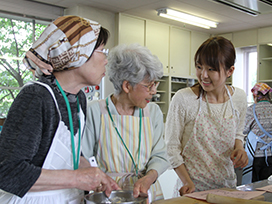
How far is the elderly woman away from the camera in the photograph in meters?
1.33

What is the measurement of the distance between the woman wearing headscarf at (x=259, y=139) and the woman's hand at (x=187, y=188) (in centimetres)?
163

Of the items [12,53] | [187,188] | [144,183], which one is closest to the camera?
[144,183]

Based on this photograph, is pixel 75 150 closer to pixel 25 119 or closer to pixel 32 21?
pixel 25 119

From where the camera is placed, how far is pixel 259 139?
310 centimetres

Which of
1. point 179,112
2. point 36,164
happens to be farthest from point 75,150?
point 179,112

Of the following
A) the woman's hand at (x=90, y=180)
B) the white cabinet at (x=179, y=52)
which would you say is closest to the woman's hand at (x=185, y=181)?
the woman's hand at (x=90, y=180)

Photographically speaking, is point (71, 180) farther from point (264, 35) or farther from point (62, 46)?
point (264, 35)

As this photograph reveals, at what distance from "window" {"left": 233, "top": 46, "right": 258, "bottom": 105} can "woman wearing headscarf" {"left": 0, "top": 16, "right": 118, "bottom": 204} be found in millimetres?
6026

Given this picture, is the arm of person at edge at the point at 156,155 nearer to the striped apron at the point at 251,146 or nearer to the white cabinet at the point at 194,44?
the striped apron at the point at 251,146

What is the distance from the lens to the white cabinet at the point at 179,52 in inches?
231

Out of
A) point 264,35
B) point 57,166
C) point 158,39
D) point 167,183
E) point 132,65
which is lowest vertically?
point 167,183

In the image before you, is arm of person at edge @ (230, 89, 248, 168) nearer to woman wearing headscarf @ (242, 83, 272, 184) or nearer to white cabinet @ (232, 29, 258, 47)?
woman wearing headscarf @ (242, 83, 272, 184)

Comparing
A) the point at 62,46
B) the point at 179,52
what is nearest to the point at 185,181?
the point at 62,46

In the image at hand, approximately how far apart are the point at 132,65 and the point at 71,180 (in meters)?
0.62
